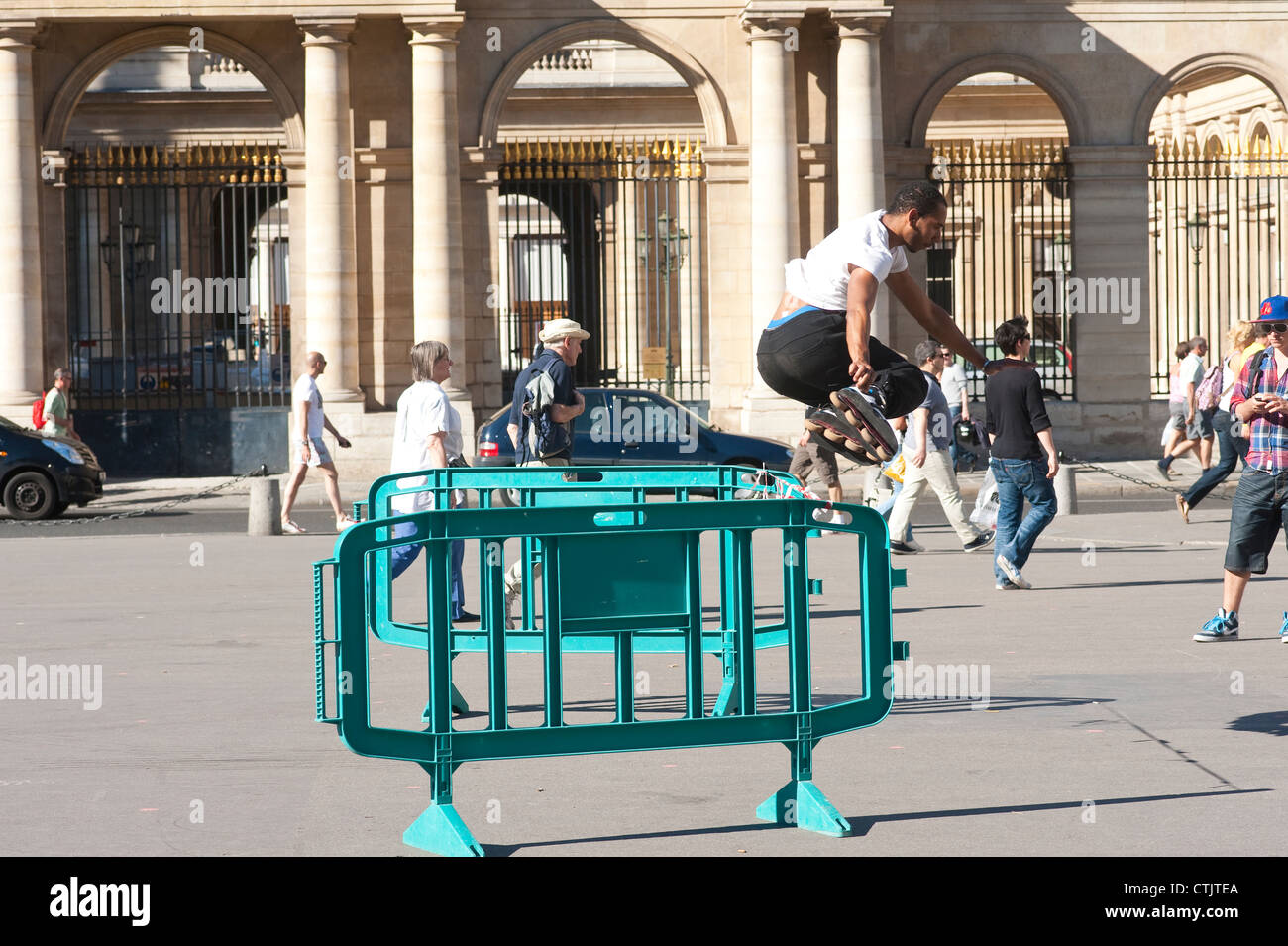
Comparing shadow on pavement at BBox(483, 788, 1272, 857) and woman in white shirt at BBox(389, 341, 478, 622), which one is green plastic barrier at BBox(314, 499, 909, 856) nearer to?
shadow on pavement at BBox(483, 788, 1272, 857)

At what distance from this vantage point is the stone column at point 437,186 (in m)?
24.0

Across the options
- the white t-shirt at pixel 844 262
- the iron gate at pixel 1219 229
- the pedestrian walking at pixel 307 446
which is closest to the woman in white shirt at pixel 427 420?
the white t-shirt at pixel 844 262

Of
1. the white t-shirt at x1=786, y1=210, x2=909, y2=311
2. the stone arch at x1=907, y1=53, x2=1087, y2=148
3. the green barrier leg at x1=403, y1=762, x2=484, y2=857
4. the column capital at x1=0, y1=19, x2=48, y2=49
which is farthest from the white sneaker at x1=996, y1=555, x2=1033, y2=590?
the column capital at x1=0, y1=19, x2=48, y2=49

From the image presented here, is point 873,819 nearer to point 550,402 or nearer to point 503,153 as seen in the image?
point 550,402

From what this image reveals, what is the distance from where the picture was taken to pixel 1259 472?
9680mm

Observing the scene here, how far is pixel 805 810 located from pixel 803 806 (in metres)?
0.01

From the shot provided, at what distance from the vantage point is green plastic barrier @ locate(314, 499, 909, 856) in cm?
557

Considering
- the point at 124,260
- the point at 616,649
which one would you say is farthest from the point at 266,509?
the point at 124,260

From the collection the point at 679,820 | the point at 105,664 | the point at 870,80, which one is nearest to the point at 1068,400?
the point at 870,80

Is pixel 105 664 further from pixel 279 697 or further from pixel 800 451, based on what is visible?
pixel 800 451

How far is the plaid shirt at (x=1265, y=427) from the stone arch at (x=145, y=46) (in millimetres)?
18003

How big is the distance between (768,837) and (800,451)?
32.8 feet

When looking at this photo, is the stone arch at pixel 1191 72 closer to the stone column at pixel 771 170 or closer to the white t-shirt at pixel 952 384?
the stone column at pixel 771 170

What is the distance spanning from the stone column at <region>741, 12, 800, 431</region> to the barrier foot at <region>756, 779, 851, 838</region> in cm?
1850
